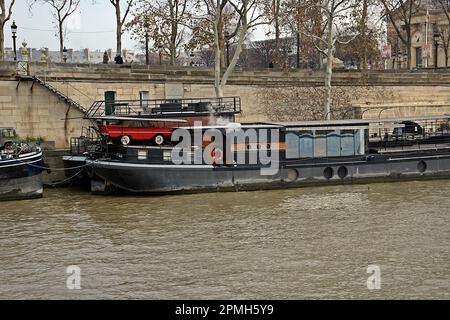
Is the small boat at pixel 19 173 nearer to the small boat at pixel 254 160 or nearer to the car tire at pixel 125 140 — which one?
the small boat at pixel 254 160

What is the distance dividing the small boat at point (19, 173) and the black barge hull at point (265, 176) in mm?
2126

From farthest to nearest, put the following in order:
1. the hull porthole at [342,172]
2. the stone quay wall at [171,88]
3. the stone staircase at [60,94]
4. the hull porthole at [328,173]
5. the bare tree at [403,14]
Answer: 1. the bare tree at [403,14]
2. the stone quay wall at [171,88]
3. the stone staircase at [60,94]
4. the hull porthole at [342,172]
5. the hull porthole at [328,173]

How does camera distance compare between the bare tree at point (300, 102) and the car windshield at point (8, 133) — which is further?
the bare tree at point (300, 102)

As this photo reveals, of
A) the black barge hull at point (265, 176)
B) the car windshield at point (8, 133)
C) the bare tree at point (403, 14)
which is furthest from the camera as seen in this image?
the bare tree at point (403, 14)

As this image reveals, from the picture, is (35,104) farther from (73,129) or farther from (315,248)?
(315,248)

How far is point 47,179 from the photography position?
1109 inches

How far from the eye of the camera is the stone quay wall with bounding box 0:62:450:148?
108 feet

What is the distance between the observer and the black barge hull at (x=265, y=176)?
81.3 feet

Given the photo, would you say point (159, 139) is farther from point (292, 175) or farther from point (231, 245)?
point (231, 245)

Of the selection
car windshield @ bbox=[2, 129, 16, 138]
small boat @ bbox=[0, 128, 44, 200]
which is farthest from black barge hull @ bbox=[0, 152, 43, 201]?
car windshield @ bbox=[2, 129, 16, 138]

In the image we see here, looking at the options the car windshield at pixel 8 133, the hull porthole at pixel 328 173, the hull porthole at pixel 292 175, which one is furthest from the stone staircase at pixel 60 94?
the hull porthole at pixel 328 173

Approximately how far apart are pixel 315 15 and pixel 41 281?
31.4 meters

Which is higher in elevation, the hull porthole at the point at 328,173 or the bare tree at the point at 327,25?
the bare tree at the point at 327,25

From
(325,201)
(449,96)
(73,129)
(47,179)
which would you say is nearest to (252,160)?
(325,201)
